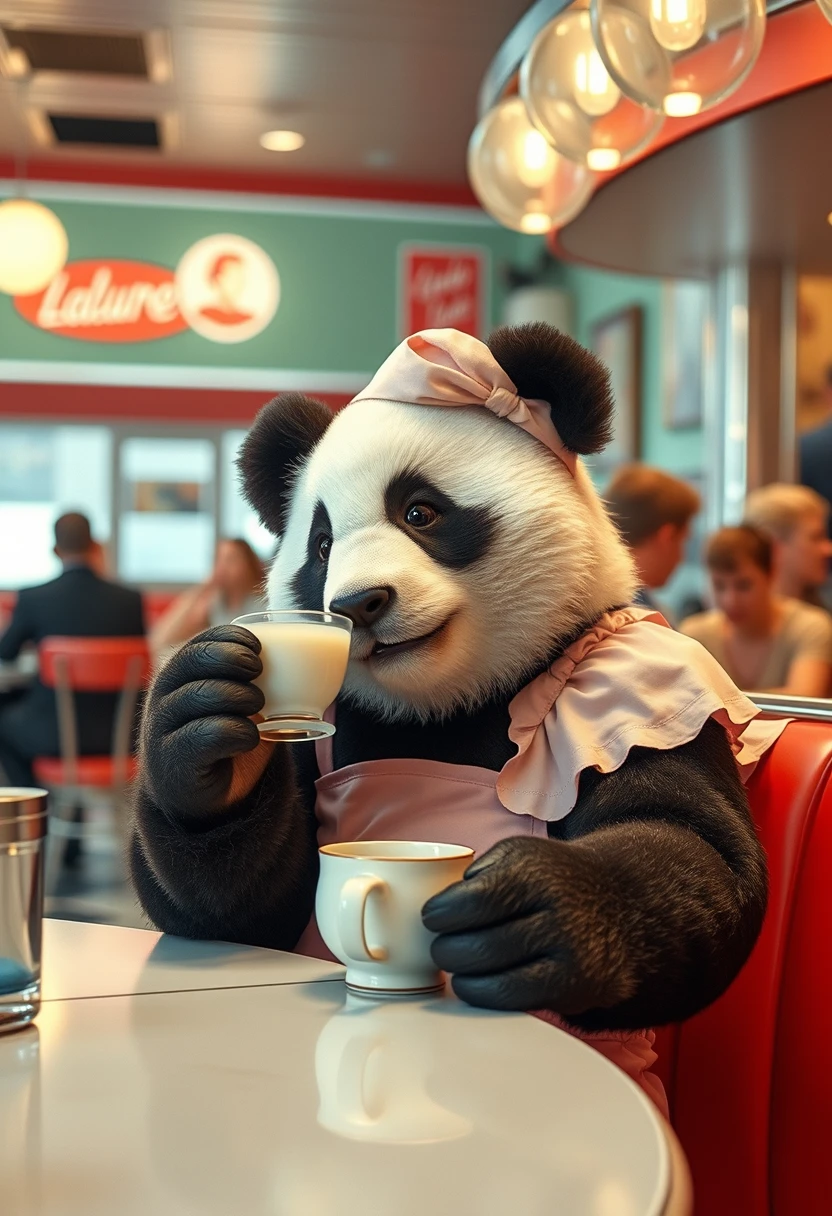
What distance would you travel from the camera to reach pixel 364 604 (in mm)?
1052

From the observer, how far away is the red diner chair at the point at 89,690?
4.14 meters

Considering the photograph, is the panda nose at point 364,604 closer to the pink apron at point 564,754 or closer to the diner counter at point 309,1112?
the pink apron at point 564,754

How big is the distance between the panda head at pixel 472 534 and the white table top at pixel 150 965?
0.26m

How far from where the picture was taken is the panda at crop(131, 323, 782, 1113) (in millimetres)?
918

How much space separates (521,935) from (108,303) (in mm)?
6600

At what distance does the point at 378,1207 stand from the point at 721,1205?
0.81m

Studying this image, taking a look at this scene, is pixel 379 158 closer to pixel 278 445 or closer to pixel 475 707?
pixel 278 445

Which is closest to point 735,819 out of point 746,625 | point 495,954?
point 495,954

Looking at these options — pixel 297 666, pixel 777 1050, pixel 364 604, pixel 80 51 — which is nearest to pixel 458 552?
Result: pixel 364 604

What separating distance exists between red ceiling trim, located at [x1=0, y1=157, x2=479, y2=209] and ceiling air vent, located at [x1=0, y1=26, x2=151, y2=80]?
4.51ft

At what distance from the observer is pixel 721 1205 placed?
1234 mm

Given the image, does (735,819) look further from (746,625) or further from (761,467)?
(761,467)

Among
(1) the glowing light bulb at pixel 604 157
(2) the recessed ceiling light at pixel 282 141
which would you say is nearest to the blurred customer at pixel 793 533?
(1) the glowing light bulb at pixel 604 157

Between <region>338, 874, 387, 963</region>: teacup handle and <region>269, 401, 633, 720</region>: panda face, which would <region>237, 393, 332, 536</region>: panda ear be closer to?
<region>269, 401, 633, 720</region>: panda face
